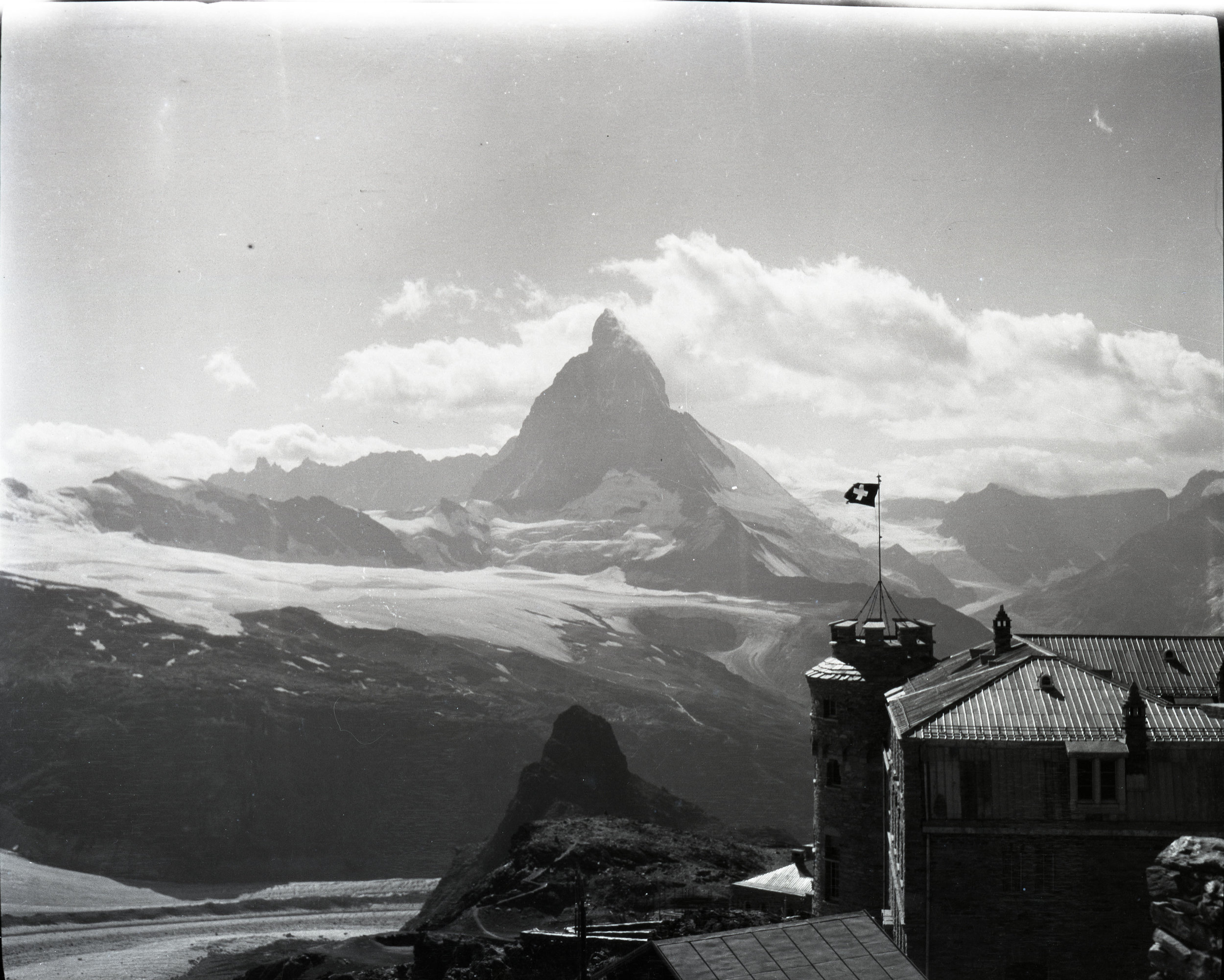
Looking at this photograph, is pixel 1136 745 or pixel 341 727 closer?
pixel 1136 745

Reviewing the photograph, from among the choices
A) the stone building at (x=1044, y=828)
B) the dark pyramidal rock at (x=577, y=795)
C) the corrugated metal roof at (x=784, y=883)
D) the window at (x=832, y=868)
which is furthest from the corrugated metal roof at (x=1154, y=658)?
the dark pyramidal rock at (x=577, y=795)

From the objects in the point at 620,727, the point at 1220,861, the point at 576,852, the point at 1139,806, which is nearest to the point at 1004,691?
the point at 1139,806

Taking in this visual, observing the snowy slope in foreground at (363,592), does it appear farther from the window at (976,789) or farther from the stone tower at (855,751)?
the window at (976,789)

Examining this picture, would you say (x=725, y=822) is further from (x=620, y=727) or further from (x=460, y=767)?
(x=460, y=767)

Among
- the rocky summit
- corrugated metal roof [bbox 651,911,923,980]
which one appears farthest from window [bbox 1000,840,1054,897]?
the rocky summit

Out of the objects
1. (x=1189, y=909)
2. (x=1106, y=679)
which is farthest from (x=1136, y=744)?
(x=1189, y=909)

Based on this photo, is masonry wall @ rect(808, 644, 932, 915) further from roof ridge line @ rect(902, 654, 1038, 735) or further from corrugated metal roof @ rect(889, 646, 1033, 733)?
roof ridge line @ rect(902, 654, 1038, 735)

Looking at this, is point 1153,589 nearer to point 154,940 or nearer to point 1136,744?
point 1136,744
